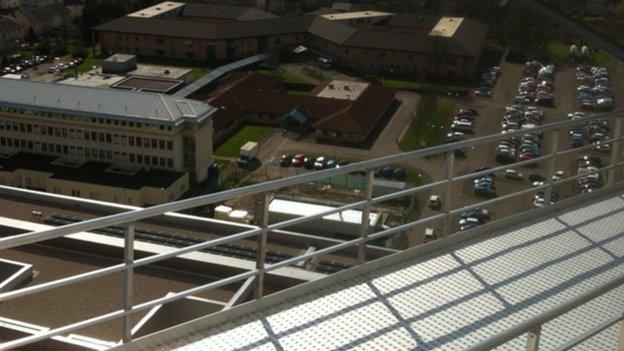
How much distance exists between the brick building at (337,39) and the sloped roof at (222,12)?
1033 millimetres

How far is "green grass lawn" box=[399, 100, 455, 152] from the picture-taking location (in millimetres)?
8430

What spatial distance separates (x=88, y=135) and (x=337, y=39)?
5.71 m

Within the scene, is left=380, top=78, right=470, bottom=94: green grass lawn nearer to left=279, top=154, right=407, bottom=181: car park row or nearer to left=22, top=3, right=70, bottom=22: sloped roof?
left=279, top=154, right=407, bottom=181: car park row

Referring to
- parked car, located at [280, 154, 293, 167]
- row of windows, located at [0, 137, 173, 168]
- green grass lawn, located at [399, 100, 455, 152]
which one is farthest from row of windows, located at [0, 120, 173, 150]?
green grass lawn, located at [399, 100, 455, 152]

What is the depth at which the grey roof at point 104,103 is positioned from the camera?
24.7 ft

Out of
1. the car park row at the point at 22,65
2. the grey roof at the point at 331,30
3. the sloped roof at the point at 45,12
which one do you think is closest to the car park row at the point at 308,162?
the grey roof at the point at 331,30

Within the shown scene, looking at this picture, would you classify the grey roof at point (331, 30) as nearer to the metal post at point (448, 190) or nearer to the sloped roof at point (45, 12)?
the sloped roof at point (45, 12)

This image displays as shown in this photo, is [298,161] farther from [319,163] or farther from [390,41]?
[390,41]

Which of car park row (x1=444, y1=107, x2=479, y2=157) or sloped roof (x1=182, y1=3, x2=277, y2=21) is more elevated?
car park row (x1=444, y1=107, x2=479, y2=157)

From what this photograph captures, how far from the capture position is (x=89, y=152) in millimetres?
7734

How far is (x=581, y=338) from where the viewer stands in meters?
0.66

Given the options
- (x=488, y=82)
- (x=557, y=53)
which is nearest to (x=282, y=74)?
(x=488, y=82)

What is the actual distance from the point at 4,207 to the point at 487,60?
1070cm

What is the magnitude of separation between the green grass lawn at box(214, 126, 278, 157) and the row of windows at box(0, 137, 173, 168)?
904 mm
